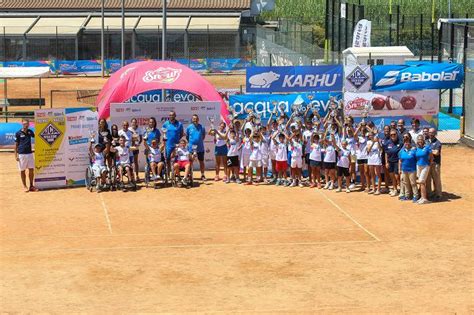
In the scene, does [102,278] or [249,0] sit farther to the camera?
[249,0]

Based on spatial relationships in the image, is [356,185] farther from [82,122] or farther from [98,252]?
[98,252]

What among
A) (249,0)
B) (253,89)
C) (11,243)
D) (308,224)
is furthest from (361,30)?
(249,0)

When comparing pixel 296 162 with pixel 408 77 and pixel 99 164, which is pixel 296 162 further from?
pixel 408 77

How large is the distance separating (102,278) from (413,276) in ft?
17.7

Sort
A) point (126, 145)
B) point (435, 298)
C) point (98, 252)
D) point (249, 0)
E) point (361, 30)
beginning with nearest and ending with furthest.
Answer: point (435, 298)
point (98, 252)
point (126, 145)
point (361, 30)
point (249, 0)

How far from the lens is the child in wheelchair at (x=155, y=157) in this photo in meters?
24.8

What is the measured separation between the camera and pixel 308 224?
68.8 feet

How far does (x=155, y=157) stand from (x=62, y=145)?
97.8 inches

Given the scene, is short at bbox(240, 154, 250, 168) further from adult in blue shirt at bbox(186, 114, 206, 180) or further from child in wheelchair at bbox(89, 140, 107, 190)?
child in wheelchair at bbox(89, 140, 107, 190)

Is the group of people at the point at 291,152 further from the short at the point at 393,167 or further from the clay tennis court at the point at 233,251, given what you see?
the clay tennis court at the point at 233,251

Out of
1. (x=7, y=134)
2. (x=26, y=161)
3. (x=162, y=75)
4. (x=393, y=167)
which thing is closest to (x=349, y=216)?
(x=393, y=167)

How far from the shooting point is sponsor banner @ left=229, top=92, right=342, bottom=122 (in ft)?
90.0

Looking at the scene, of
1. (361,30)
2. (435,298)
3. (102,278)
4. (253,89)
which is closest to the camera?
(435,298)

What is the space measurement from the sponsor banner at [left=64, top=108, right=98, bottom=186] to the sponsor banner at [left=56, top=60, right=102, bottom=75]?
36609 mm
